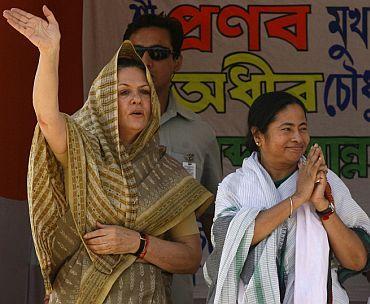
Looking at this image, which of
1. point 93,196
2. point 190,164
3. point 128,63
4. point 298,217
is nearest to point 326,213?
point 298,217

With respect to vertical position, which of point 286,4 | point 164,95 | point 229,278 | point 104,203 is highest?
point 286,4

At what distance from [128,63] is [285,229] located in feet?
2.71

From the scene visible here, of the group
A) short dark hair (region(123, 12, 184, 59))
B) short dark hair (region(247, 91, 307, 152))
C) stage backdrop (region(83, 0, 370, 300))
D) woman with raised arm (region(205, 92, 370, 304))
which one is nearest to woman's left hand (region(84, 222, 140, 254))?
woman with raised arm (region(205, 92, 370, 304))

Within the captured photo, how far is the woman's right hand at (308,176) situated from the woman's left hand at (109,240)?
0.59 m

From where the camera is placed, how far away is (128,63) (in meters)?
3.89

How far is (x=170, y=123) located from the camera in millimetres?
4590

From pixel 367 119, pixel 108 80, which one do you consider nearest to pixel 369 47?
pixel 367 119

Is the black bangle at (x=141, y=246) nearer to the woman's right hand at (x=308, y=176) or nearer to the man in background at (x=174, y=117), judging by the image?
the woman's right hand at (x=308, y=176)

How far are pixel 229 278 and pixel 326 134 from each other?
2669mm

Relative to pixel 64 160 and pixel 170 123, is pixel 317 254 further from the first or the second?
pixel 170 123

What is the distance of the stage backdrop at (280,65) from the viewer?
20.0ft

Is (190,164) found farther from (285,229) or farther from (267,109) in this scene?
(285,229)

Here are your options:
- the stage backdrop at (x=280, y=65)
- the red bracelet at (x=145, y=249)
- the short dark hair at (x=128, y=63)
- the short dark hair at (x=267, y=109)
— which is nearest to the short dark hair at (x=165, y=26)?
the short dark hair at (x=128, y=63)

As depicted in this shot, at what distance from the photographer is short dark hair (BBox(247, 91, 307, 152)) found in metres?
3.75
